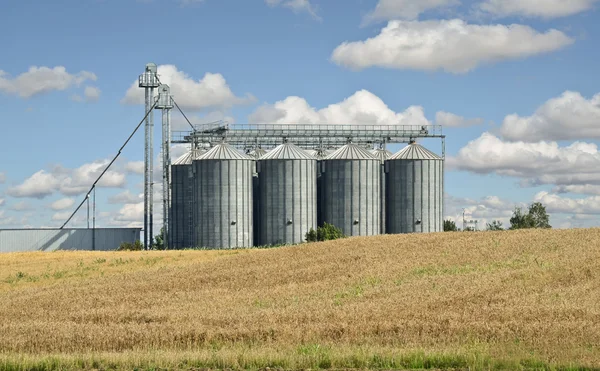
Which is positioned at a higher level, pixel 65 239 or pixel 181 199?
pixel 181 199

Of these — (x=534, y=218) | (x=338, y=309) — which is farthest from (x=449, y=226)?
(x=338, y=309)

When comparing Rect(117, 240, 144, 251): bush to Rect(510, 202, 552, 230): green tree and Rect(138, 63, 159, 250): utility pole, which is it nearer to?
Rect(138, 63, 159, 250): utility pole

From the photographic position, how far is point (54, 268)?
54250mm

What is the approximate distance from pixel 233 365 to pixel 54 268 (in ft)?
125

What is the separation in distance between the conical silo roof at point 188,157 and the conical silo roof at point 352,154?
13976 mm

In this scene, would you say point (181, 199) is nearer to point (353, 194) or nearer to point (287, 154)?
point (287, 154)

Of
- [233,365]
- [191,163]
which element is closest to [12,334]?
[233,365]

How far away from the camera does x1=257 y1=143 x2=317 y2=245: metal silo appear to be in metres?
79.6

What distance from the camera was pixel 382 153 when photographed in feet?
293

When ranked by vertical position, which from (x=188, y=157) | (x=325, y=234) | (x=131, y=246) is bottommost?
(x=131, y=246)

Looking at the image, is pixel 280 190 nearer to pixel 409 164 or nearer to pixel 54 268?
pixel 409 164

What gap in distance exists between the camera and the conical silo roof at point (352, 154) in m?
82.3

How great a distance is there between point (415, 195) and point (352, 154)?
7.52 metres

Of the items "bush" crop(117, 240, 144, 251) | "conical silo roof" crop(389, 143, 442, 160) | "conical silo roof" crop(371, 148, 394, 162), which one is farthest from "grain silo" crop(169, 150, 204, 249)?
Result: "conical silo roof" crop(389, 143, 442, 160)
